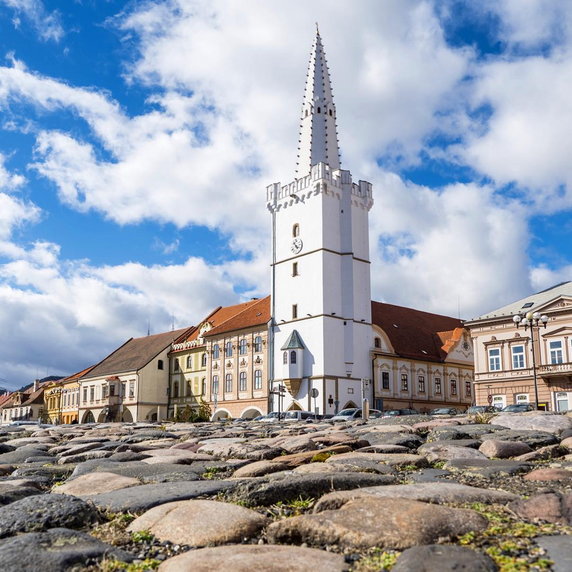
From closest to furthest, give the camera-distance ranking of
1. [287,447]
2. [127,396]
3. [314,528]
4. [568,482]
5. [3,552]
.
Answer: [3,552] < [314,528] < [568,482] < [287,447] < [127,396]

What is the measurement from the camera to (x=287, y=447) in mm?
10016

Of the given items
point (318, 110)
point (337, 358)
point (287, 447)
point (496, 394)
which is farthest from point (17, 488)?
point (318, 110)

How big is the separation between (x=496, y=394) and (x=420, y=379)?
17.8 m

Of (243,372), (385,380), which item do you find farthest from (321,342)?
(243,372)

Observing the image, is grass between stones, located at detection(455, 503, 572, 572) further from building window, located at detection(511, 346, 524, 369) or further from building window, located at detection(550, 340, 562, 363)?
building window, located at detection(511, 346, 524, 369)

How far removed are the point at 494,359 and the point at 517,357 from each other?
183cm

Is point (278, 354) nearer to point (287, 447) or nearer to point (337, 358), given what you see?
point (337, 358)

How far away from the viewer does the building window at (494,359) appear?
50.9 m

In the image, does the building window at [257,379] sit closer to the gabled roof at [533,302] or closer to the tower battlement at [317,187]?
the tower battlement at [317,187]

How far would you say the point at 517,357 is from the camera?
49844 mm

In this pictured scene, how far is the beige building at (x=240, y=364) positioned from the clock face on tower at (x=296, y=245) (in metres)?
6.96

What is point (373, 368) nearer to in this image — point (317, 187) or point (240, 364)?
point (240, 364)

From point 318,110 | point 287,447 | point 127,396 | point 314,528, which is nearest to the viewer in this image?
point 314,528

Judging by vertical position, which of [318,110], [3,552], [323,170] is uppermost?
[318,110]
